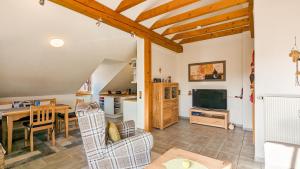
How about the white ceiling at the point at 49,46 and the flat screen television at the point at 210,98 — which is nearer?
the white ceiling at the point at 49,46

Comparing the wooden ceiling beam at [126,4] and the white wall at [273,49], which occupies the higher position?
the wooden ceiling beam at [126,4]

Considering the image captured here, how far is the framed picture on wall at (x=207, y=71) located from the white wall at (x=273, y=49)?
2.19 metres

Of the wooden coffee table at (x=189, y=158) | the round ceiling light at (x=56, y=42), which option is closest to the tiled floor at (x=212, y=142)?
the wooden coffee table at (x=189, y=158)

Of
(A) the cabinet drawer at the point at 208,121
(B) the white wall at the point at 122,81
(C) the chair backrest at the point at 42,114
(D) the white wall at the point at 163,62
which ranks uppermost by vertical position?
(D) the white wall at the point at 163,62

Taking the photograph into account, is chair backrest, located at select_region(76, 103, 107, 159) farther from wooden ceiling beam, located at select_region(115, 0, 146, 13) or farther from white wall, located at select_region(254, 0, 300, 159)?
white wall, located at select_region(254, 0, 300, 159)

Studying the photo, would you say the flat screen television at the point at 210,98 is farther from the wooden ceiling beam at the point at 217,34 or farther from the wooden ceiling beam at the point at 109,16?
the wooden ceiling beam at the point at 109,16

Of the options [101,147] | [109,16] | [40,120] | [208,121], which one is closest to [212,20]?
[109,16]

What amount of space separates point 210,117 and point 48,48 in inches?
167

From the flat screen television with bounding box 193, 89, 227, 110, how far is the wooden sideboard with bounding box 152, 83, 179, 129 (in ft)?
2.44

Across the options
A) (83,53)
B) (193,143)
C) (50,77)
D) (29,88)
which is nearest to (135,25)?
(83,53)

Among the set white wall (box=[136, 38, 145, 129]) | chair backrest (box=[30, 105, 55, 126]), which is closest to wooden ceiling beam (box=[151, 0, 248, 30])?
white wall (box=[136, 38, 145, 129])

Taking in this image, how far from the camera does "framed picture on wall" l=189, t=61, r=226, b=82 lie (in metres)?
4.51

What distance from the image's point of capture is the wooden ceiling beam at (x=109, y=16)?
2.42 meters

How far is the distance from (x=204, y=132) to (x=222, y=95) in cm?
121
